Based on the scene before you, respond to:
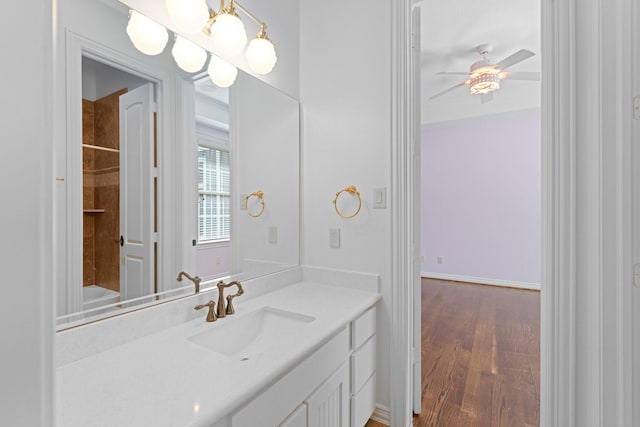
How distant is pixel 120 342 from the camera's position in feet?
3.25

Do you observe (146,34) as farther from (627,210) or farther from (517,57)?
(517,57)

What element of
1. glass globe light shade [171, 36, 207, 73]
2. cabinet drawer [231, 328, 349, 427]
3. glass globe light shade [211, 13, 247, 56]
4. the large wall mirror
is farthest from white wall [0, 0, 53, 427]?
glass globe light shade [211, 13, 247, 56]

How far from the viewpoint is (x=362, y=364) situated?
1.43 m

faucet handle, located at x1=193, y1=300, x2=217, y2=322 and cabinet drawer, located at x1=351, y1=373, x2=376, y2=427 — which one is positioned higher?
faucet handle, located at x1=193, y1=300, x2=217, y2=322

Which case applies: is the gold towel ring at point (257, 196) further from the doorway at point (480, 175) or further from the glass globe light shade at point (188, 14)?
the doorway at point (480, 175)

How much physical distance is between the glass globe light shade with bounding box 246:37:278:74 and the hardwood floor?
1.99 meters

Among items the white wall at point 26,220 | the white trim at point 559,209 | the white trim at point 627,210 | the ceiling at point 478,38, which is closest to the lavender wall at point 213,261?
the white wall at point 26,220

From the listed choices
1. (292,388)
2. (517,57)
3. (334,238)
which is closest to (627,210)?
(292,388)

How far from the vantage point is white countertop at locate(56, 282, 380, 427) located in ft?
2.17

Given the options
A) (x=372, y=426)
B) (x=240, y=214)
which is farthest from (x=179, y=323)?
(x=372, y=426)

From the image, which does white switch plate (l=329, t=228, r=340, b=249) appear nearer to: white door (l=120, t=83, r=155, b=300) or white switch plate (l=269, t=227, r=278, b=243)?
white switch plate (l=269, t=227, r=278, b=243)

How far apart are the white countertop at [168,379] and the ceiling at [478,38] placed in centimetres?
188

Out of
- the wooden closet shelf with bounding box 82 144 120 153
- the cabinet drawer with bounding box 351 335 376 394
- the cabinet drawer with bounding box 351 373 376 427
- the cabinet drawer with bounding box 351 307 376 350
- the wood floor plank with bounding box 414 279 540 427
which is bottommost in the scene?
the wood floor plank with bounding box 414 279 540 427

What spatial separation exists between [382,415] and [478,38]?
11.2 feet
